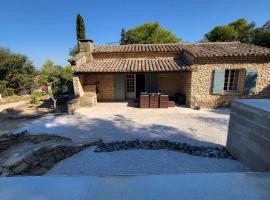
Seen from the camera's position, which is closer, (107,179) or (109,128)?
(107,179)

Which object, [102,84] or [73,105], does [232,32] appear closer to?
[102,84]

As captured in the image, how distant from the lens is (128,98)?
1277 cm

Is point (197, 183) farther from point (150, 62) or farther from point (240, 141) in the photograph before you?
point (150, 62)

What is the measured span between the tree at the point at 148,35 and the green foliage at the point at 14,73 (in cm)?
1776

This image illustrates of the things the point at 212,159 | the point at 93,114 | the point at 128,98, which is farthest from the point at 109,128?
the point at 128,98

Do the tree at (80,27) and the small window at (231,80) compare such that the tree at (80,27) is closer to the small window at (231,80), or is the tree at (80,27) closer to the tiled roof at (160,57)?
the tiled roof at (160,57)

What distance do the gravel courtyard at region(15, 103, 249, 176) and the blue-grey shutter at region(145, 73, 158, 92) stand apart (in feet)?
9.09

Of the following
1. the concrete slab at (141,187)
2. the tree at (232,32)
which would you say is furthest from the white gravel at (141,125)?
the tree at (232,32)

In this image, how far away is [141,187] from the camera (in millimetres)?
1708

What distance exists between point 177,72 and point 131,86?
3.79m

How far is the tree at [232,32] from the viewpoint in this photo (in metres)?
23.7

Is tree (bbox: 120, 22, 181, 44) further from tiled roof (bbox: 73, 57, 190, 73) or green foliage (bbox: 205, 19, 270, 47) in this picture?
tiled roof (bbox: 73, 57, 190, 73)

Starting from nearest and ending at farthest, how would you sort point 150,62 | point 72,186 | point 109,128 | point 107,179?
1. point 72,186
2. point 107,179
3. point 109,128
4. point 150,62

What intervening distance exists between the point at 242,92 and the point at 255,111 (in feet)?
25.5
